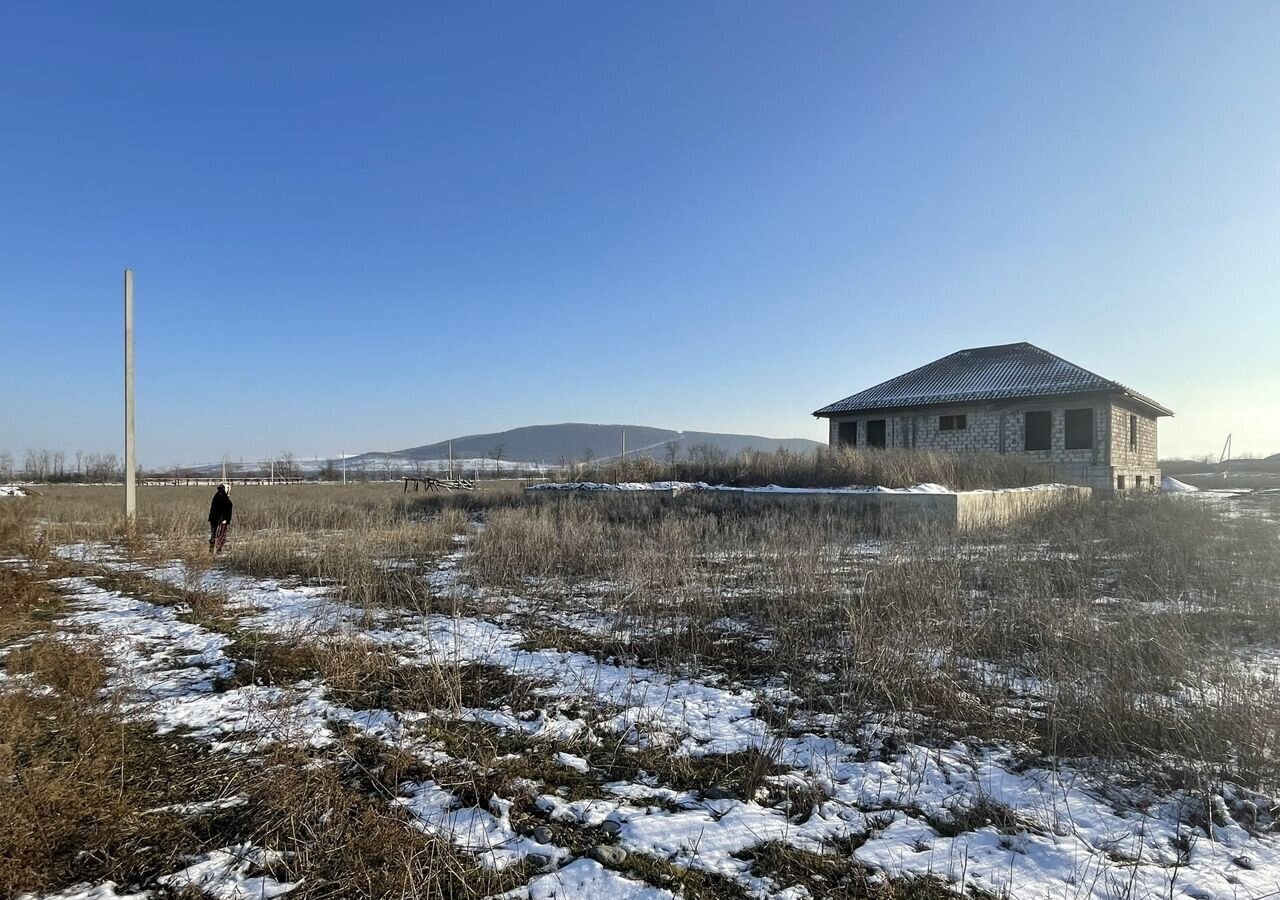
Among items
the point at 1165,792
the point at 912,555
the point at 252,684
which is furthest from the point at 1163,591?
the point at 252,684

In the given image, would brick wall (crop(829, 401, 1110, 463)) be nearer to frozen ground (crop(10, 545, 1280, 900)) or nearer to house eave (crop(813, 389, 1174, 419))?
house eave (crop(813, 389, 1174, 419))

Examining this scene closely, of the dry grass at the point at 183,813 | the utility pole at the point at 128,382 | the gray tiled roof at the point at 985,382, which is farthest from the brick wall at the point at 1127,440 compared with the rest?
the utility pole at the point at 128,382

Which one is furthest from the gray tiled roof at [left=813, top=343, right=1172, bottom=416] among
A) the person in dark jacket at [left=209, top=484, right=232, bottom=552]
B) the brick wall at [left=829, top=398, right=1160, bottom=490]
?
the person in dark jacket at [left=209, top=484, right=232, bottom=552]

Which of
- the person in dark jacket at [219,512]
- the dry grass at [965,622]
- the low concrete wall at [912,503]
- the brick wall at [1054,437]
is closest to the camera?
the dry grass at [965,622]

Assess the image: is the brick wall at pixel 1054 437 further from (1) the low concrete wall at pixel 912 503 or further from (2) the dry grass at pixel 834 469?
(1) the low concrete wall at pixel 912 503

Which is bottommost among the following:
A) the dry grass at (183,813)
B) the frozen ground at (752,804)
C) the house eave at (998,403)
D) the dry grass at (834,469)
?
the frozen ground at (752,804)

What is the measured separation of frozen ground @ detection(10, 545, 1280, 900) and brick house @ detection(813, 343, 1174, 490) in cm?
2042

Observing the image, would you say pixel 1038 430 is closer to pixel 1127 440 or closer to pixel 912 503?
pixel 1127 440

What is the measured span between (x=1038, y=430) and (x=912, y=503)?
12.5m

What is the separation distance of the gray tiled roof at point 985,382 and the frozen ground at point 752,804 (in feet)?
69.7

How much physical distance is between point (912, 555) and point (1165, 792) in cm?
506

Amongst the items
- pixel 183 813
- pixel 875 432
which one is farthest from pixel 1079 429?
pixel 183 813

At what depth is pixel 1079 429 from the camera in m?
20.6

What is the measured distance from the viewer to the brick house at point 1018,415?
20.2 m
